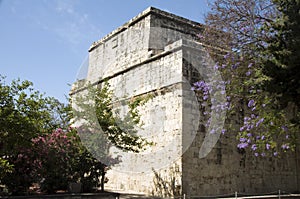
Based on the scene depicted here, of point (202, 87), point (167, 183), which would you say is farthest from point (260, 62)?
point (167, 183)

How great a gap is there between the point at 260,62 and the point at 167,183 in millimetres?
4969

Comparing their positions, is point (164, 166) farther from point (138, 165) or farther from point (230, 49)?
point (230, 49)

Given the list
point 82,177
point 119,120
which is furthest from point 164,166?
point 82,177

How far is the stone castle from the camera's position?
35.2ft

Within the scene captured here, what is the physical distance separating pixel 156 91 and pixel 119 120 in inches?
77.6

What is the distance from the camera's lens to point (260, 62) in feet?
28.1

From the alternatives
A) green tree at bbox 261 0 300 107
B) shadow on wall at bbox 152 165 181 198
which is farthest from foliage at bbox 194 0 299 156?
Result: shadow on wall at bbox 152 165 181 198

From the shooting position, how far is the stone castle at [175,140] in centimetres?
1073

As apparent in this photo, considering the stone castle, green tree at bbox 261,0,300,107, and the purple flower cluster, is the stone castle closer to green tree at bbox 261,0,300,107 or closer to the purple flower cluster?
the purple flower cluster

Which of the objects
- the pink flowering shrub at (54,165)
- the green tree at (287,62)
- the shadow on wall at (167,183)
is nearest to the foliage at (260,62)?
the green tree at (287,62)

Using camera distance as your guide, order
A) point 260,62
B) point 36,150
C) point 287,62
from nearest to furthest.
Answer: point 287,62 < point 260,62 < point 36,150

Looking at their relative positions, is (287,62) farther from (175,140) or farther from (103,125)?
(103,125)

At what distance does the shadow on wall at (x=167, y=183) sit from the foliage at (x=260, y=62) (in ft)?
7.58

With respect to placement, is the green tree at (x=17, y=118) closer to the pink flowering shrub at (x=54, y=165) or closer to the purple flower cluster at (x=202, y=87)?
the pink flowering shrub at (x=54, y=165)
